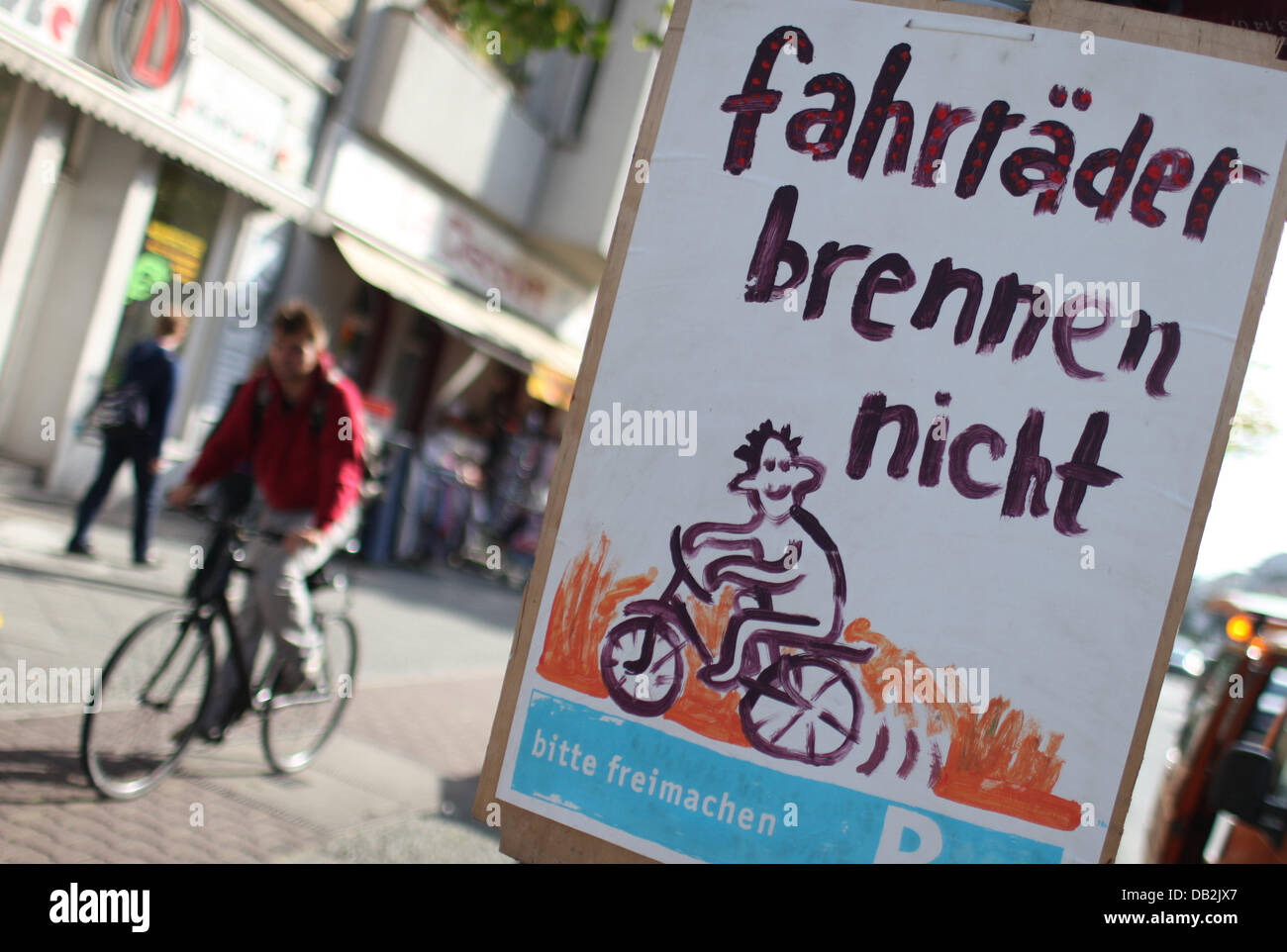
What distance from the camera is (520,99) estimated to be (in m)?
15.2

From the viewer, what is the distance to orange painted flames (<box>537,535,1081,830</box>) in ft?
5.81

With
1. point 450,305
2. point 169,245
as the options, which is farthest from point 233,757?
point 450,305

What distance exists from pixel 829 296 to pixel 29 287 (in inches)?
376

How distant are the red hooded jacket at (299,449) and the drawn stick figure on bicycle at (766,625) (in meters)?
2.75

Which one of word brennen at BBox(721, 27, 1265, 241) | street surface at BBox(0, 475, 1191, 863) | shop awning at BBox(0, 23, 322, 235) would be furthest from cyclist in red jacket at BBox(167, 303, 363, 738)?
shop awning at BBox(0, 23, 322, 235)

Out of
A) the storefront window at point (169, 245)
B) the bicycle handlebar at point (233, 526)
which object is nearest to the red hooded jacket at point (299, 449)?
the bicycle handlebar at point (233, 526)

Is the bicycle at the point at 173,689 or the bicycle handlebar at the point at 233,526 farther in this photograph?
the bicycle handlebar at the point at 233,526

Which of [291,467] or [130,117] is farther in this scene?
[130,117]

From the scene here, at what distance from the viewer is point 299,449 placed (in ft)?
14.8

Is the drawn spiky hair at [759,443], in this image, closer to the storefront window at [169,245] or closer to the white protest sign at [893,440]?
the white protest sign at [893,440]

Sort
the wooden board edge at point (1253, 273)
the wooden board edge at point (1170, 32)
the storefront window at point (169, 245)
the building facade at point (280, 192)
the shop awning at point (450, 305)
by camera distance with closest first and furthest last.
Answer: the wooden board edge at point (1253, 273), the wooden board edge at point (1170, 32), the building facade at point (280, 192), the storefront window at point (169, 245), the shop awning at point (450, 305)

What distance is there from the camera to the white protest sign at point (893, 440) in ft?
5.85

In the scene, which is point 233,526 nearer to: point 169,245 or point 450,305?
point 169,245

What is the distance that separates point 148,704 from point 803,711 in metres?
3.32
